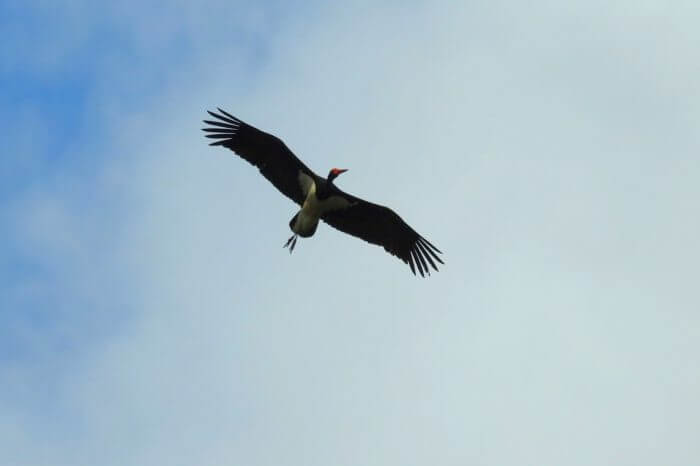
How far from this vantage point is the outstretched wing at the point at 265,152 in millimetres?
30797

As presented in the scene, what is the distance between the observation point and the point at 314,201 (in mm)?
31047

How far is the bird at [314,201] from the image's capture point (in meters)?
30.9

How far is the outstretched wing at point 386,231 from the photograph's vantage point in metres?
32.0

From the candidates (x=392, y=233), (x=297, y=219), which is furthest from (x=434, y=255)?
(x=297, y=219)

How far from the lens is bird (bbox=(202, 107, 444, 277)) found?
101ft

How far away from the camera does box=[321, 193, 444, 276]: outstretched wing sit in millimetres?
32000

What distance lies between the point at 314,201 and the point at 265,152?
Answer: 1.58 metres

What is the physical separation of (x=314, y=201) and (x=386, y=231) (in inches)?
91.2

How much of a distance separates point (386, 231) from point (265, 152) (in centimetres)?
360

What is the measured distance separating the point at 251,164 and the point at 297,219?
1.64 meters

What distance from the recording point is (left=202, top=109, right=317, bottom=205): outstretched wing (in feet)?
101

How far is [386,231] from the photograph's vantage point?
32500mm

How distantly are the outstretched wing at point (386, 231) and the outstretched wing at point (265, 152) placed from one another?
1175 mm

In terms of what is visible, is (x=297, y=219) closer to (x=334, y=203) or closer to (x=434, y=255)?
(x=334, y=203)
